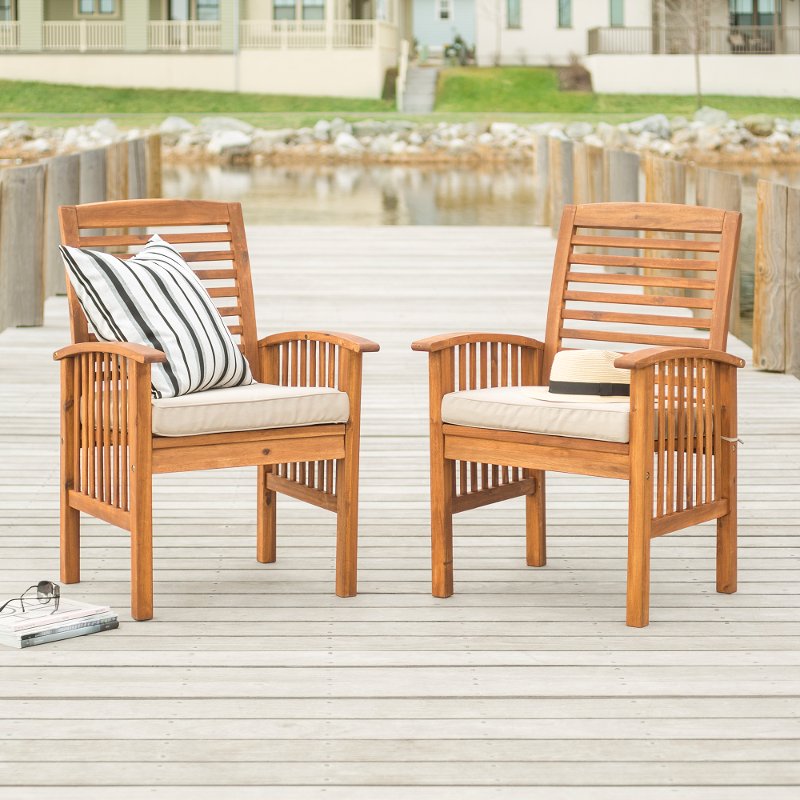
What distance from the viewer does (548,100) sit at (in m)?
35.6

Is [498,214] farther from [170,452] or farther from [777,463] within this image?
[170,452]

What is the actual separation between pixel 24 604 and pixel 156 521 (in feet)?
3.23

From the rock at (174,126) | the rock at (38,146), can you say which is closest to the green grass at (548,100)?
the rock at (174,126)

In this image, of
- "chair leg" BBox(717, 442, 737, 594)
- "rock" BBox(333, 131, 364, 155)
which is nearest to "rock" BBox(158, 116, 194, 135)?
"rock" BBox(333, 131, 364, 155)

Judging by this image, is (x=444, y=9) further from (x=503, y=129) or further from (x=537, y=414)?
(x=537, y=414)

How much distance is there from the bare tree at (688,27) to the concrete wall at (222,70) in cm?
697

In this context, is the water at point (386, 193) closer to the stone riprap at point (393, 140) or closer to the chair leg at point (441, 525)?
the stone riprap at point (393, 140)

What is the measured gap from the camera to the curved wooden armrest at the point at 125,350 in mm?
3486

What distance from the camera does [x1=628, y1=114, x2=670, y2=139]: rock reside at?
31.8 m

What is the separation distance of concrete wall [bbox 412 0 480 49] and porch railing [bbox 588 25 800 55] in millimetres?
9225

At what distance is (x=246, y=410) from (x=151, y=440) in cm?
24

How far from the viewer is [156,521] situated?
4.57 m

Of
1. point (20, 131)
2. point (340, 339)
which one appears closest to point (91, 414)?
point (340, 339)

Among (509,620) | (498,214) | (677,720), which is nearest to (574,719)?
(677,720)
